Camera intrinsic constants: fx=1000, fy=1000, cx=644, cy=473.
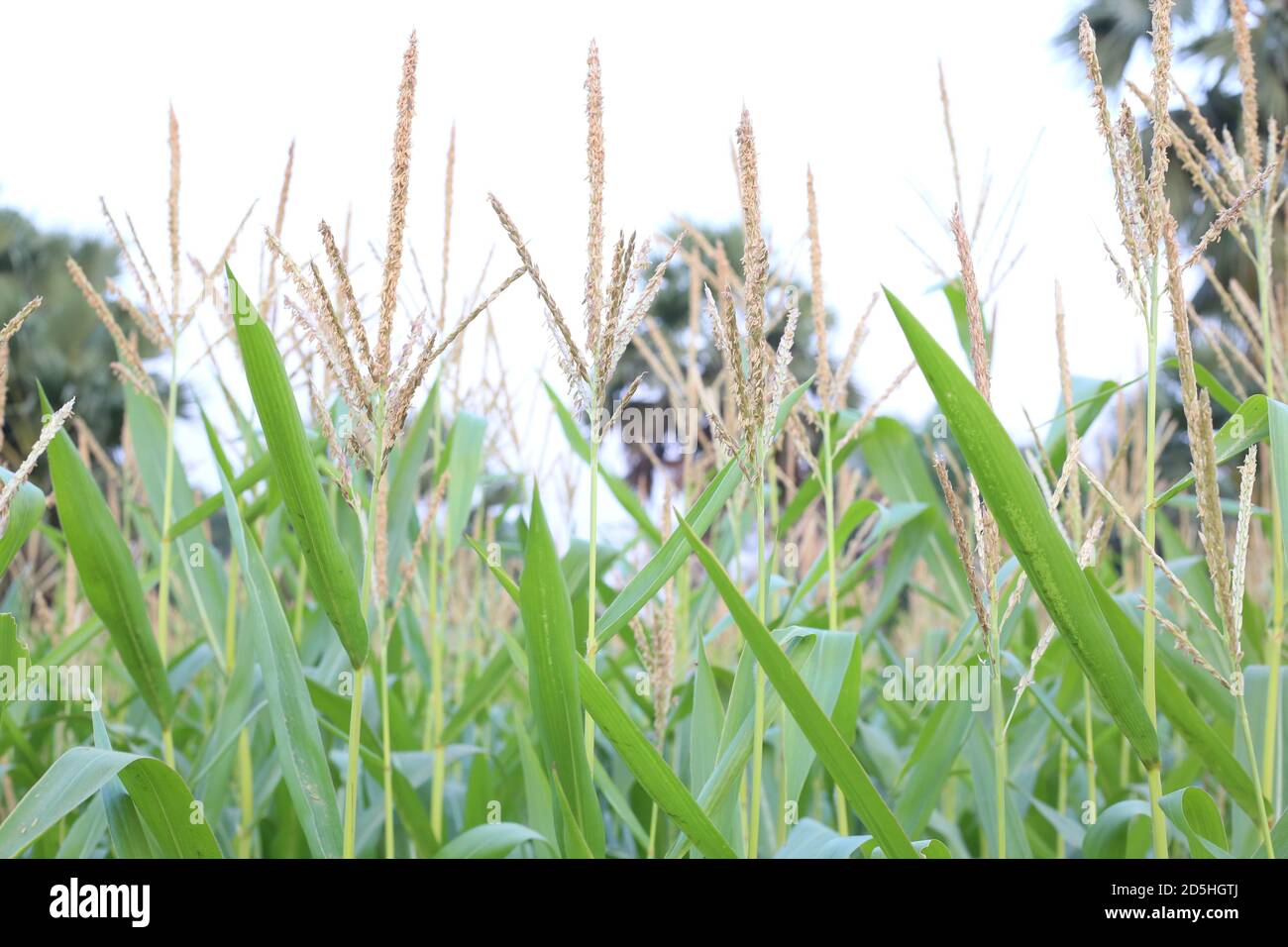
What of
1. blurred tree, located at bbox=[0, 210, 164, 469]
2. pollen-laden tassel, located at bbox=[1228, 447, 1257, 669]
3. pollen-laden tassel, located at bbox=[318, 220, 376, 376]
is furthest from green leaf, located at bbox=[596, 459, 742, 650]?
blurred tree, located at bbox=[0, 210, 164, 469]

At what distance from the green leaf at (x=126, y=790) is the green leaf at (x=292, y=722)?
10 centimetres

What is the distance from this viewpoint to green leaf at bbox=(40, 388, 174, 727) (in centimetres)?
121

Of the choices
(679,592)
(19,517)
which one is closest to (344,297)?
(19,517)

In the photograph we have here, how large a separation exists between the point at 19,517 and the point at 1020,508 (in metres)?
1.07

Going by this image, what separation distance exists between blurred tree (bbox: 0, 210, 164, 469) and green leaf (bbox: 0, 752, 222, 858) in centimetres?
1213

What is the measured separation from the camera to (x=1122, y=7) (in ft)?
47.1

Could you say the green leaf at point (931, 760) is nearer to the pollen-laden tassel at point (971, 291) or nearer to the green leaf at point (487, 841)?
the green leaf at point (487, 841)

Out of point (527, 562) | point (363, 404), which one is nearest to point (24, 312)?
point (363, 404)

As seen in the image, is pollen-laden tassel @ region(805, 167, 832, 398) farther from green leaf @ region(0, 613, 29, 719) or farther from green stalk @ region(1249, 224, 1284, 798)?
green leaf @ region(0, 613, 29, 719)

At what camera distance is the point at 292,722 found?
40.4 inches

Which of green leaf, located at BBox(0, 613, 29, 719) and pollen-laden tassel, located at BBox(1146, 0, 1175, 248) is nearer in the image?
pollen-laden tassel, located at BBox(1146, 0, 1175, 248)

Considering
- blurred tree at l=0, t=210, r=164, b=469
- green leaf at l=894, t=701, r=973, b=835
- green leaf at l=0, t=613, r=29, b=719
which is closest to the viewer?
green leaf at l=0, t=613, r=29, b=719
